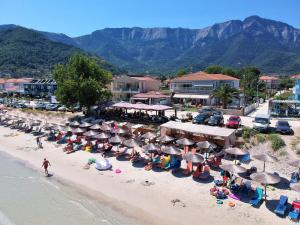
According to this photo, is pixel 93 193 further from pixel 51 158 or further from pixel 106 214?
pixel 51 158

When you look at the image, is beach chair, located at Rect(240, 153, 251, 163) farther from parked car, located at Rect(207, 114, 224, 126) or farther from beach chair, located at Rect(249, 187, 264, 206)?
parked car, located at Rect(207, 114, 224, 126)

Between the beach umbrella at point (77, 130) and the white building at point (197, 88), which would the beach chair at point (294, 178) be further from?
the white building at point (197, 88)

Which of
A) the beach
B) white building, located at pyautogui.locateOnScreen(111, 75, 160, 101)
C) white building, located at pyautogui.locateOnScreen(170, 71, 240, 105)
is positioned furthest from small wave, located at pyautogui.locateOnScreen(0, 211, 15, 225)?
white building, located at pyautogui.locateOnScreen(111, 75, 160, 101)

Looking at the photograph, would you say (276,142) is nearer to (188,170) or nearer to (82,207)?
(188,170)

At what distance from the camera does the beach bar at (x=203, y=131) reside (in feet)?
84.7

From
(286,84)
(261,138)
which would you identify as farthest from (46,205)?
(286,84)

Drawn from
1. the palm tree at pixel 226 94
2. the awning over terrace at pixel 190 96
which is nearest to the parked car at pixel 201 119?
the palm tree at pixel 226 94

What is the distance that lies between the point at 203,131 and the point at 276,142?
633 centimetres

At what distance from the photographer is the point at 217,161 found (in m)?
23.0

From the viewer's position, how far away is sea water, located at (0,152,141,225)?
16578 mm

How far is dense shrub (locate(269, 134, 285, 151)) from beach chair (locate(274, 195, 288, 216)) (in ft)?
32.8

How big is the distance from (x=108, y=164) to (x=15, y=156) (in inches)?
430

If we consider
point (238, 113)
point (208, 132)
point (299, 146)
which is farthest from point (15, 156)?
point (238, 113)

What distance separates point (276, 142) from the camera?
2652cm
